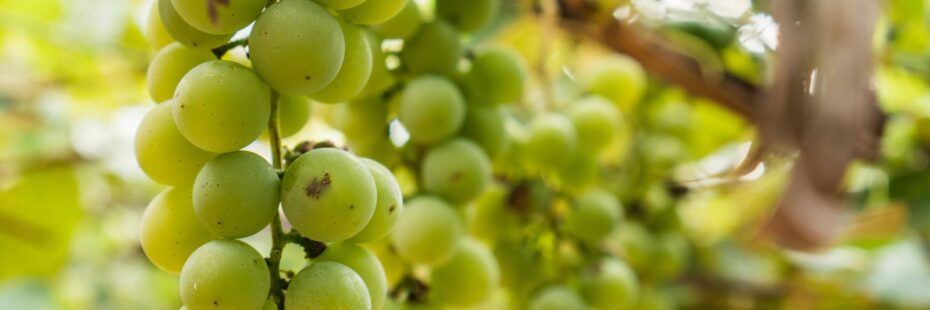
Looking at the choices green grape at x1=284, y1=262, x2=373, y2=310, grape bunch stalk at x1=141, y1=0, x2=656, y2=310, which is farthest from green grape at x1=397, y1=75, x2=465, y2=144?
green grape at x1=284, y1=262, x2=373, y2=310

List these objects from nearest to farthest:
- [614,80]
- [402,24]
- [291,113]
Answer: [291,113], [402,24], [614,80]

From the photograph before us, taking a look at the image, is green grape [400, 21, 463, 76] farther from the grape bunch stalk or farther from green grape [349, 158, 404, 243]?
green grape [349, 158, 404, 243]

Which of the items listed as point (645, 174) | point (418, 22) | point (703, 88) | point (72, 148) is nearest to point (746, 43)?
point (703, 88)

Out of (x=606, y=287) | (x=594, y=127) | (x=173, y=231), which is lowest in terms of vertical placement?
(x=173, y=231)

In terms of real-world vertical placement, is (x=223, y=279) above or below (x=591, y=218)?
below

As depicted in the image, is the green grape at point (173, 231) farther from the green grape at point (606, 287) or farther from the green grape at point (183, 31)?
the green grape at point (606, 287)

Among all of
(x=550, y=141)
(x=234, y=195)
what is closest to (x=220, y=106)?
(x=234, y=195)

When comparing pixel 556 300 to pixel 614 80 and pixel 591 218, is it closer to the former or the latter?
pixel 591 218
